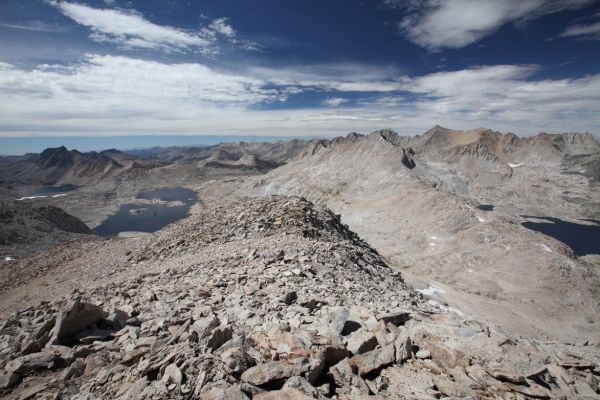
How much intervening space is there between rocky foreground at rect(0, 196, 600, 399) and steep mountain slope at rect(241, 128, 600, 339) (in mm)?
35338

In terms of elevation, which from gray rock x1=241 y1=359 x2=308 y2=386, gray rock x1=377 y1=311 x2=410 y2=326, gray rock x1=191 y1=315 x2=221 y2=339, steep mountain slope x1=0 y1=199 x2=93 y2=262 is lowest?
steep mountain slope x1=0 y1=199 x2=93 y2=262

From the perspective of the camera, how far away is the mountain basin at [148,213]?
115 meters

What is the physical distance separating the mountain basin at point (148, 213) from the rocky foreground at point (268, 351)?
106m

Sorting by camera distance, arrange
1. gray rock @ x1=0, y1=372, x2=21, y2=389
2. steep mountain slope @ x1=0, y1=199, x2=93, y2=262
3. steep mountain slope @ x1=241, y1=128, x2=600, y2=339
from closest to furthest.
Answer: gray rock @ x1=0, y1=372, x2=21, y2=389 → steep mountain slope @ x1=0, y1=199, x2=93, y2=262 → steep mountain slope @ x1=241, y1=128, x2=600, y2=339

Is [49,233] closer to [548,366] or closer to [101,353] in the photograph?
[101,353]

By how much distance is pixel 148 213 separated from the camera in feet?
462

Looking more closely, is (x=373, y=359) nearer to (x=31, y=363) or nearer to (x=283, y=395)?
(x=283, y=395)

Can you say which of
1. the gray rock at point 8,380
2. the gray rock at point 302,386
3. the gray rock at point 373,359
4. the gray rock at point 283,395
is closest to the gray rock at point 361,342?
the gray rock at point 373,359

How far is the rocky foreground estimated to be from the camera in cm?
698

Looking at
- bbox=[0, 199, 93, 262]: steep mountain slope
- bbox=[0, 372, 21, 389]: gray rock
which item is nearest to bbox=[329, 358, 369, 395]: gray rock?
bbox=[0, 372, 21, 389]: gray rock

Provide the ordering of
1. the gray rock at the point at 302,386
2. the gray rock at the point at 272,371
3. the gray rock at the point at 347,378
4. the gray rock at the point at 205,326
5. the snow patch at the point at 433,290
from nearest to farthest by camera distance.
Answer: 1. the gray rock at the point at 302,386
2. the gray rock at the point at 272,371
3. the gray rock at the point at 347,378
4. the gray rock at the point at 205,326
5. the snow patch at the point at 433,290

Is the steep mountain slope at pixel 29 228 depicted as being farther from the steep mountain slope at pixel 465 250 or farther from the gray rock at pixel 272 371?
the steep mountain slope at pixel 465 250

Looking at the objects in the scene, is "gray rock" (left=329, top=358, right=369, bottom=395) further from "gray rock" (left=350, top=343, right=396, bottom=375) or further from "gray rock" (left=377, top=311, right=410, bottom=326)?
"gray rock" (left=377, top=311, right=410, bottom=326)

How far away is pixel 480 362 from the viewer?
8328 mm
